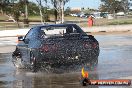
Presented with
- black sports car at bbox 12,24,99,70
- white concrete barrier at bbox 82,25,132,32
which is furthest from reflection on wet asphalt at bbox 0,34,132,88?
white concrete barrier at bbox 82,25,132,32

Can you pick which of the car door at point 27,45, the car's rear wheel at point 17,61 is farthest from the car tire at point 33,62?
the car's rear wheel at point 17,61

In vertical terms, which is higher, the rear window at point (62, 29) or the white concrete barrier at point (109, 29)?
the rear window at point (62, 29)

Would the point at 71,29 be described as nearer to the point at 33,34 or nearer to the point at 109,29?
the point at 33,34

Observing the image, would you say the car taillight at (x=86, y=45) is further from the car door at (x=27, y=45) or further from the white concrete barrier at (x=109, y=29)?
the white concrete barrier at (x=109, y=29)

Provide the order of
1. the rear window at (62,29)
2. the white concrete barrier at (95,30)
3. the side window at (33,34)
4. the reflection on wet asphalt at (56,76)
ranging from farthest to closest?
the white concrete barrier at (95,30)
the rear window at (62,29)
the side window at (33,34)
the reflection on wet asphalt at (56,76)

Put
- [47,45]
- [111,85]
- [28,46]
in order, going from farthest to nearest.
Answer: [28,46] → [47,45] → [111,85]

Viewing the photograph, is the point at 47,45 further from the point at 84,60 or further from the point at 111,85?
the point at 111,85

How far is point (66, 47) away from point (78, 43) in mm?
354

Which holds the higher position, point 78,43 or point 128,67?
point 78,43

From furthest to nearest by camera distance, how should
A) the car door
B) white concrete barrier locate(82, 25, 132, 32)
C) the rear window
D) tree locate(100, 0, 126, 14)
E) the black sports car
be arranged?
tree locate(100, 0, 126, 14), white concrete barrier locate(82, 25, 132, 32), the rear window, the car door, the black sports car

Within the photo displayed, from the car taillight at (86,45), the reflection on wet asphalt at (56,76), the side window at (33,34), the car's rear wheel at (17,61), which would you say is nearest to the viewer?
the reflection on wet asphalt at (56,76)

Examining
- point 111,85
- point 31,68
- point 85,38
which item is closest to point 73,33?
point 85,38

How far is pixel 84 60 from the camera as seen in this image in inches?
510

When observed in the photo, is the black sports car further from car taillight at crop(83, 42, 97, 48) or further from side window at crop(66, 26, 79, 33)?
side window at crop(66, 26, 79, 33)
